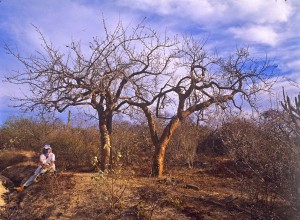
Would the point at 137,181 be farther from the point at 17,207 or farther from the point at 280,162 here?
the point at 280,162

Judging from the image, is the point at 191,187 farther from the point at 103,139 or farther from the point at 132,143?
the point at 132,143

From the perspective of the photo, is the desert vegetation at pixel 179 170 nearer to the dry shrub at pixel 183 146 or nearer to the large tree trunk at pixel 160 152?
the dry shrub at pixel 183 146

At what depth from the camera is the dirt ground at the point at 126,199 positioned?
847cm

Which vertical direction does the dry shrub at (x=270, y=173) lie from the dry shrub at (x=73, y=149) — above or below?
below

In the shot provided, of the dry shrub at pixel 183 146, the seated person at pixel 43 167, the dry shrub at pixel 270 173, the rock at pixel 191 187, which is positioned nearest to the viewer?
the dry shrub at pixel 270 173

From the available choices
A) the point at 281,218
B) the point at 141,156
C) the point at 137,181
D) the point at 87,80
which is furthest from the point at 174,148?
the point at 281,218

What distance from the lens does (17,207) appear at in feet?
32.8

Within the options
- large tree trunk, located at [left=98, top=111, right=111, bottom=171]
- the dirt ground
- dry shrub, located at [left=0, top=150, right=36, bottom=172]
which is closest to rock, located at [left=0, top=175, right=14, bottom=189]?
the dirt ground

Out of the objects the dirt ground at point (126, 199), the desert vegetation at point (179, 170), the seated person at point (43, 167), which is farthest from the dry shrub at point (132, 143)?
the dirt ground at point (126, 199)

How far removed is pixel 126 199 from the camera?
940 cm

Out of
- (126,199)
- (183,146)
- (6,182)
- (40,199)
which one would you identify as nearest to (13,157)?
(6,182)

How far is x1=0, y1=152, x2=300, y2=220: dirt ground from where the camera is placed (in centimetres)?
847

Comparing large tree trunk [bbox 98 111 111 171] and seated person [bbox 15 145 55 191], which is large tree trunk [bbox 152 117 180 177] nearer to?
large tree trunk [bbox 98 111 111 171]

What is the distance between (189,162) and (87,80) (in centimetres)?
568
